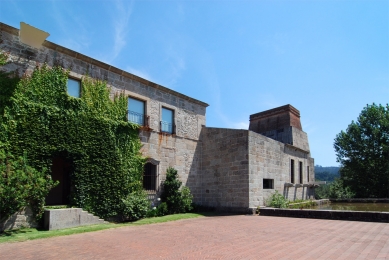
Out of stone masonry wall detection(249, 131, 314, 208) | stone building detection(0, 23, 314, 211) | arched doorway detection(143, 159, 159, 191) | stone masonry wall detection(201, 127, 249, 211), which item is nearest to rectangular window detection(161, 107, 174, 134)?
stone building detection(0, 23, 314, 211)

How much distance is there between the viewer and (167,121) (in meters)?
15.1

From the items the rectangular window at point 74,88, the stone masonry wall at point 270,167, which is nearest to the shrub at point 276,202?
the stone masonry wall at point 270,167

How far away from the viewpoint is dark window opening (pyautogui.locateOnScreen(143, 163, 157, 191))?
13.7 metres

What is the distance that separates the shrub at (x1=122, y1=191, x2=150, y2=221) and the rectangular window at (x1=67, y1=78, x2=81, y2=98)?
183 inches

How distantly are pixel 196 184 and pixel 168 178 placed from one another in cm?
238

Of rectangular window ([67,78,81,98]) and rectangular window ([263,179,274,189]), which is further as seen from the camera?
rectangular window ([263,179,274,189])

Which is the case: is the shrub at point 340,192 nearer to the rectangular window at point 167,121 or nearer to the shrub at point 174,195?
the shrub at point 174,195

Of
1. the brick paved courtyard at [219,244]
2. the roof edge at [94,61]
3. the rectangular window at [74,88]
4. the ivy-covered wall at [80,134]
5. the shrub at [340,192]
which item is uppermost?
the roof edge at [94,61]

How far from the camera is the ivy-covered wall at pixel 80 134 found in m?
9.62

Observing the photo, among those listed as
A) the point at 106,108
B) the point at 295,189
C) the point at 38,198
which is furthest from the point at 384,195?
the point at 38,198

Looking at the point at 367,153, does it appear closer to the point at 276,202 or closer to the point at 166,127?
the point at 276,202

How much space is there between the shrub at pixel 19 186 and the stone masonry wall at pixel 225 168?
8.37 meters

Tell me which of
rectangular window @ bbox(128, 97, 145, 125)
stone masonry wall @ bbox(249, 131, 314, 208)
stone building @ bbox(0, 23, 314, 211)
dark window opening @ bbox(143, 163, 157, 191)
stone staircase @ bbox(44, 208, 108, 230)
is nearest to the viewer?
stone staircase @ bbox(44, 208, 108, 230)

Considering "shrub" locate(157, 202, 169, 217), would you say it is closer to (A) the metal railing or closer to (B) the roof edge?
(A) the metal railing
